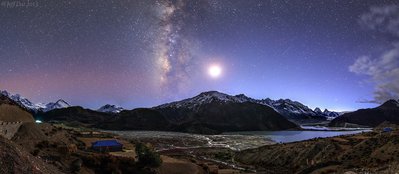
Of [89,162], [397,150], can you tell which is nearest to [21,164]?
[89,162]

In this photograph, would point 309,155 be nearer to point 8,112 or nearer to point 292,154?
point 292,154

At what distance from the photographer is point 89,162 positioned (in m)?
41.0

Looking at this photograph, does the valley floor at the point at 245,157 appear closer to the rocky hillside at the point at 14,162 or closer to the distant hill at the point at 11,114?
the distant hill at the point at 11,114

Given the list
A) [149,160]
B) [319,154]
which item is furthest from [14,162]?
[319,154]

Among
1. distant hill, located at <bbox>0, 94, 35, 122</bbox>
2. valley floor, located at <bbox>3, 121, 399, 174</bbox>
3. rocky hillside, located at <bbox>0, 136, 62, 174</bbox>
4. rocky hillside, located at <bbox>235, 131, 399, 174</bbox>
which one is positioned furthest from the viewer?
rocky hillside, located at <bbox>235, 131, 399, 174</bbox>

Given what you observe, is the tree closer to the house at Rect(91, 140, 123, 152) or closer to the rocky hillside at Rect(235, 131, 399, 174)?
the house at Rect(91, 140, 123, 152)

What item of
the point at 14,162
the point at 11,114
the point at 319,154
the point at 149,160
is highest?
the point at 11,114

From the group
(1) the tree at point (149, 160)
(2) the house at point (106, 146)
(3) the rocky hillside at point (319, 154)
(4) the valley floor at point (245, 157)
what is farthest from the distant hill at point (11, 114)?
(3) the rocky hillside at point (319, 154)

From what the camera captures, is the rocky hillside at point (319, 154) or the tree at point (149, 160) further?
the rocky hillside at point (319, 154)

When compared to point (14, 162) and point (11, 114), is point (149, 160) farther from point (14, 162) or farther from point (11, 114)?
point (11, 114)

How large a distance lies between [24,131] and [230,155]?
56.7m

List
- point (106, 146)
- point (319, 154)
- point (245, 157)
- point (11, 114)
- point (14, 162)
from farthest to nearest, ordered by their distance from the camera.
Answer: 1. point (245, 157)
2. point (319, 154)
3. point (106, 146)
4. point (11, 114)
5. point (14, 162)

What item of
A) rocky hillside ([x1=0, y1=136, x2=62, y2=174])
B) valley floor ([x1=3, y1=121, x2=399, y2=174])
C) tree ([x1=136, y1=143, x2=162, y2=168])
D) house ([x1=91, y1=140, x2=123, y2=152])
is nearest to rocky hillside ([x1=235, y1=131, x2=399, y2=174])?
valley floor ([x1=3, y1=121, x2=399, y2=174])

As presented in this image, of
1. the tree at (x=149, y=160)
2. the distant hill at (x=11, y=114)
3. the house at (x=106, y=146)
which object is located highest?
the distant hill at (x=11, y=114)
